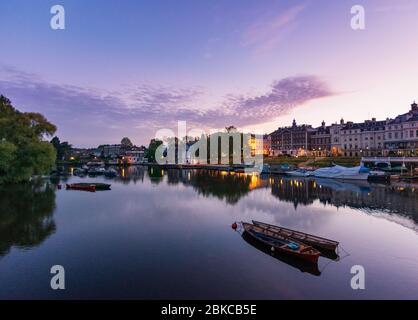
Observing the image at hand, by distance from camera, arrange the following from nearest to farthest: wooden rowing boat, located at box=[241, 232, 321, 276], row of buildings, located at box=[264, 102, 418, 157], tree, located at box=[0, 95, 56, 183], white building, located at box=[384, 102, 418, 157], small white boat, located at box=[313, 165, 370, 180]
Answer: wooden rowing boat, located at box=[241, 232, 321, 276] → tree, located at box=[0, 95, 56, 183] → small white boat, located at box=[313, 165, 370, 180] → white building, located at box=[384, 102, 418, 157] → row of buildings, located at box=[264, 102, 418, 157]

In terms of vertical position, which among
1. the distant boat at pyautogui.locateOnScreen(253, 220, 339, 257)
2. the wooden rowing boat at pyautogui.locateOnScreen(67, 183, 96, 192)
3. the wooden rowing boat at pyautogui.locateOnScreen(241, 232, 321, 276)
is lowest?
the wooden rowing boat at pyautogui.locateOnScreen(241, 232, 321, 276)

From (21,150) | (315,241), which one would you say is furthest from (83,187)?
(315,241)

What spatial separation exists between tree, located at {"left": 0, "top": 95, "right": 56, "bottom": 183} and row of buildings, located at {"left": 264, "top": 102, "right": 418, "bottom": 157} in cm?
10616

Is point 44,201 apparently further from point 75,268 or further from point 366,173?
point 366,173

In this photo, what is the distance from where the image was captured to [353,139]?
12769 centimetres

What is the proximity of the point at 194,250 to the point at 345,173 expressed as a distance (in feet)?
226

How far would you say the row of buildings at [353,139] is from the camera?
346ft

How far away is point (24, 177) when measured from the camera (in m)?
68.1

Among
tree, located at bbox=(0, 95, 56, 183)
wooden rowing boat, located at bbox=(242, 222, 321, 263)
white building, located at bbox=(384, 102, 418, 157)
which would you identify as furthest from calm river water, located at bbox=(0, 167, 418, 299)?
white building, located at bbox=(384, 102, 418, 157)

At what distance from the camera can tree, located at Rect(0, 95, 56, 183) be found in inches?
2584

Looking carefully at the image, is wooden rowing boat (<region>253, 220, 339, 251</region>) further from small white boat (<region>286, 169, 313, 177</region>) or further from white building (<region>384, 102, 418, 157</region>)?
white building (<region>384, 102, 418, 157</region>)

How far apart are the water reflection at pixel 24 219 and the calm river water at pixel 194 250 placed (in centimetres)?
11

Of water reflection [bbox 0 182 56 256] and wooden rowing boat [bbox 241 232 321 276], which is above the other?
water reflection [bbox 0 182 56 256]
